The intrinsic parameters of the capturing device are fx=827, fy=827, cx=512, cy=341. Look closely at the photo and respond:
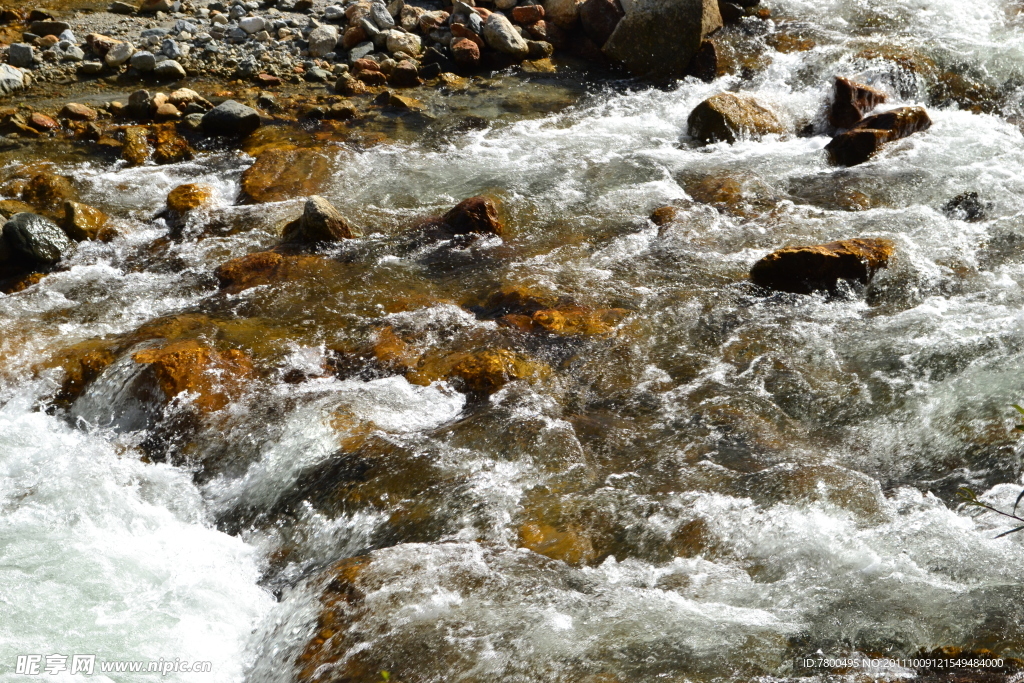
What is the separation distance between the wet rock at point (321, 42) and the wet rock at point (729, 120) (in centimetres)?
400

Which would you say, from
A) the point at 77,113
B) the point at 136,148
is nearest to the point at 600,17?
the point at 136,148

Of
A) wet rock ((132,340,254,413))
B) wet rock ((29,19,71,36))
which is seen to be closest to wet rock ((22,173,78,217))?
wet rock ((132,340,254,413))

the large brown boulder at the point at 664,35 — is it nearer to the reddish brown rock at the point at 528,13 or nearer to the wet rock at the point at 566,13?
the wet rock at the point at 566,13

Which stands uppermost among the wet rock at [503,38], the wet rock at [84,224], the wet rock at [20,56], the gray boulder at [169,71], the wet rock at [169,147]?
the wet rock at [503,38]

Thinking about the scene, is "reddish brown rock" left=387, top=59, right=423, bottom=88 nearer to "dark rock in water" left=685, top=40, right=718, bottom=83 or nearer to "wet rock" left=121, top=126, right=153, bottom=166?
"wet rock" left=121, top=126, right=153, bottom=166

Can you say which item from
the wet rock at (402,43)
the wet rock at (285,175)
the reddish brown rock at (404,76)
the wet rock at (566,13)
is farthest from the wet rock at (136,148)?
the wet rock at (566,13)

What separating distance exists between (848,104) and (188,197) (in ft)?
18.9

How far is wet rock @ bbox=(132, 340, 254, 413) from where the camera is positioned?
4441mm

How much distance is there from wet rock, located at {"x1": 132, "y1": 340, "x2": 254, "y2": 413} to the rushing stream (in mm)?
87

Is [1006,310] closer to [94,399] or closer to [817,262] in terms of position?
[817,262]

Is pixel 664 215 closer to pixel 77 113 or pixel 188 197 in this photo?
pixel 188 197

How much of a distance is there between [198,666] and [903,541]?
2.77 m

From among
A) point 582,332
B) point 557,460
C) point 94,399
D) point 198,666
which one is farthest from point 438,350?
point 198,666

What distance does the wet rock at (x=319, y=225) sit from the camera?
19.3ft
